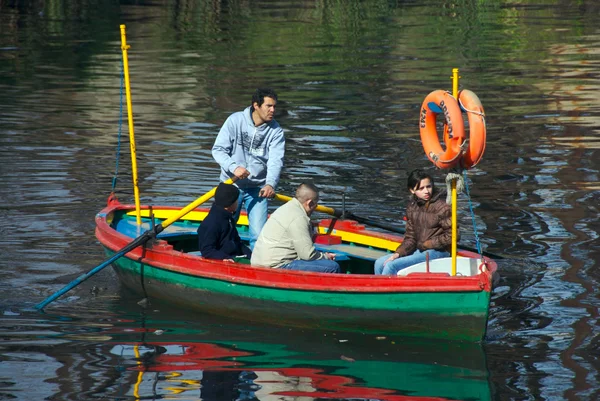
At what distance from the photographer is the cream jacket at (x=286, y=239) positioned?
31.0 ft

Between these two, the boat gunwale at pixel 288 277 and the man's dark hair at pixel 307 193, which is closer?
the boat gunwale at pixel 288 277

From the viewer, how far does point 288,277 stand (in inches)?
369

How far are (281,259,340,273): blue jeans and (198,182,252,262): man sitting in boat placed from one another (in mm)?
633

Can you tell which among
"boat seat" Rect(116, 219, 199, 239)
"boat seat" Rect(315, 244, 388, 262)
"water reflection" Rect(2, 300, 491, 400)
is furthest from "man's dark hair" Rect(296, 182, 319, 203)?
"boat seat" Rect(116, 219, 199, 239)

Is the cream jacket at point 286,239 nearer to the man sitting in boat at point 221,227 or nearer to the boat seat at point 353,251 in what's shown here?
the man sitting in boat at point 221,227

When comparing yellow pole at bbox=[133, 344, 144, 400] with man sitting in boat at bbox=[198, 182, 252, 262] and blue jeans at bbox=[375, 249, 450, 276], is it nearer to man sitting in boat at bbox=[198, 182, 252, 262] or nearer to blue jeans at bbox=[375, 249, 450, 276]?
man sitting in boat at bbox=[198, 182, 252, 262]

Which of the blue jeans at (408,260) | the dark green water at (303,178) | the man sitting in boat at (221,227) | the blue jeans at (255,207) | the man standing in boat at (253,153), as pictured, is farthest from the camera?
the blue jeans at (255,207)

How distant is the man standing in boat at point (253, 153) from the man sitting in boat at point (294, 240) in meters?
0.79

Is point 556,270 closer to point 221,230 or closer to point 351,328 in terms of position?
point 351,328

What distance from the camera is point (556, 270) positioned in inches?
444

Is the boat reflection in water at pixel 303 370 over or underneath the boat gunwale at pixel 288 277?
underneath

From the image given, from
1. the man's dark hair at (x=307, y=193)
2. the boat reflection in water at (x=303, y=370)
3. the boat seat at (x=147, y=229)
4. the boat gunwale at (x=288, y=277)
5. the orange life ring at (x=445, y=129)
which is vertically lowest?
the boat reflection in water at (x=303, y=370)

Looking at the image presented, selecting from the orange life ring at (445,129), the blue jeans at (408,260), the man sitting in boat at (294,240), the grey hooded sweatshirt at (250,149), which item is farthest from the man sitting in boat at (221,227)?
the orange life ring at (445,129)

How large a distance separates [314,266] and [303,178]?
19.3 ft
